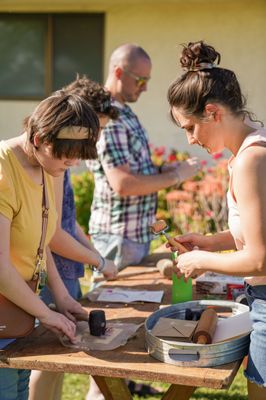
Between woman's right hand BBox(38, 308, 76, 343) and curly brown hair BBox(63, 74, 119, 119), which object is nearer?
woman's right hand BBox(38, 308, 76, 343)

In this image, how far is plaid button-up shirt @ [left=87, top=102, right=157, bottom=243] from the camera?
4027 millimetres

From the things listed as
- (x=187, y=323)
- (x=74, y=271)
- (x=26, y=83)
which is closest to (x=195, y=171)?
(x=74, y=271)

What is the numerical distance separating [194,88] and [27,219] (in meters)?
0.76

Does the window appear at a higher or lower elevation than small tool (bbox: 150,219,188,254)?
higher

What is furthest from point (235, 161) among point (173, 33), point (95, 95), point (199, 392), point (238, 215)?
point (173, 33)

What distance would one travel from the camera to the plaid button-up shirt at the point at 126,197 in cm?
403

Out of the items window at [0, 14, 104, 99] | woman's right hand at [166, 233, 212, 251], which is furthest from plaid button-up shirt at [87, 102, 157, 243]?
window at [0, 14, 104, 99]

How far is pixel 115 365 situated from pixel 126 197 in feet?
6.08

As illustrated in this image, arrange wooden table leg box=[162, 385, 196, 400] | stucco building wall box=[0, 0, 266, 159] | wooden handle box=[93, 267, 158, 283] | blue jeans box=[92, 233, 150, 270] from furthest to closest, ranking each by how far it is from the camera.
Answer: stucco building wall box=[0, 0, 266, 159]
blue jeans box=[92, 233, 150, 270]
wooden handle box=[93, 267, 158, 283]
wooden table leg box=[162, 385, 196, 400]

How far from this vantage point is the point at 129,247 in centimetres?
416

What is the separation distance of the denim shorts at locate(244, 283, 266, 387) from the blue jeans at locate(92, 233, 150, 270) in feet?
5.60

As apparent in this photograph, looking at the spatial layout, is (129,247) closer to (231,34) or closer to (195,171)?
(195,171)

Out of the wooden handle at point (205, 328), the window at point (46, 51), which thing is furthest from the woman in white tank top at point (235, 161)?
the window at point (46, 51)

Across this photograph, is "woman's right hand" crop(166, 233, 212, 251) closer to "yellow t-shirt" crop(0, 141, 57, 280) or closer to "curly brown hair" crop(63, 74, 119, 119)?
"yellow t-shirt" crop(0, 141, 57, 280)
